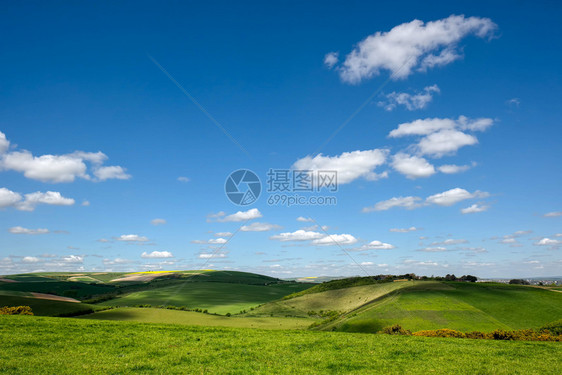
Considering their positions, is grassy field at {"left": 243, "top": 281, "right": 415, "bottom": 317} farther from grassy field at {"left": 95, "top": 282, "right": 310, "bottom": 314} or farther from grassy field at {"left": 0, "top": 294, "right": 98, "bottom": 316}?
grassy field at {"left": 0, "top": 294, "right": 98, "bottom": 316}

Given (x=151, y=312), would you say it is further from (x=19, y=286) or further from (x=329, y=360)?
(x=19, y=286)

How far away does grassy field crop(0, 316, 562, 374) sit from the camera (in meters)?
20.5

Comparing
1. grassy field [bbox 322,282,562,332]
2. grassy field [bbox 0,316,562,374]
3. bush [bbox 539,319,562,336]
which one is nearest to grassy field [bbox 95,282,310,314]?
grassy field [bbox 322,282,562,332]

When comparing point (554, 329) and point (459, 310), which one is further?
point (459, 310)

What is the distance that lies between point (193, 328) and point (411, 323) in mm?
35956

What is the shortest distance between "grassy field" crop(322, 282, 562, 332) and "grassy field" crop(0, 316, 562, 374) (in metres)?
25.6

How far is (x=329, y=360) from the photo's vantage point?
22891 mm

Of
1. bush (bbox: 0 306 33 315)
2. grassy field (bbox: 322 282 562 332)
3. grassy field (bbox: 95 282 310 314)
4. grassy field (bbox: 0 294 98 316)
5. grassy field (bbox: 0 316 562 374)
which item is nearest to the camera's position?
grassy field (bbox: 0 316 562 374)

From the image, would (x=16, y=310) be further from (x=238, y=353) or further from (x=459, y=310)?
(x=459, y=310)

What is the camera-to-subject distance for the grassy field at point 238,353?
67.3ft

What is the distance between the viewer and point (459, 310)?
59.7 m

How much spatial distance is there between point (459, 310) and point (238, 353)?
164ft

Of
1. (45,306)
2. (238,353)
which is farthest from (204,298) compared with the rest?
(238,353)

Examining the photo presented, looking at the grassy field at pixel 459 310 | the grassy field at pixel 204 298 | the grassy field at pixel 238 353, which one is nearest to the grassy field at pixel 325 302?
the grassy field at pixel 204 298
